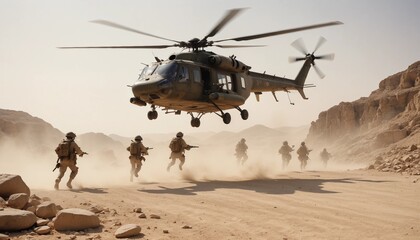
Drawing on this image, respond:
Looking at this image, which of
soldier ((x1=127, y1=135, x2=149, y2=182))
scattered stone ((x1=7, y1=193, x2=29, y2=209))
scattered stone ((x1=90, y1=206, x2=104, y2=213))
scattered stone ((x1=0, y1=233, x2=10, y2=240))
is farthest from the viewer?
soldier ((x1=127, y1=135, x2=149, y2=182))

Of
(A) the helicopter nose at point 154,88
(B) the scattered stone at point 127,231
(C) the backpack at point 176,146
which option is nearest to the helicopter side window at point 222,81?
(A) the helicopter nose at point 154,88

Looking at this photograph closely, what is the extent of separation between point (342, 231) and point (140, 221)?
9.31 feet

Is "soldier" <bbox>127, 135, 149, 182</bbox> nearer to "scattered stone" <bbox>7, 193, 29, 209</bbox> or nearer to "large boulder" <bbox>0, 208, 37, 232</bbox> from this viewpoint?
"scattered stone" <bbox>7, 193, 29, 209</bbox>

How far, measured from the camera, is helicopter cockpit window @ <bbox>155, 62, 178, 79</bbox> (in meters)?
10.2

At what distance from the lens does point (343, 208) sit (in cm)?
628

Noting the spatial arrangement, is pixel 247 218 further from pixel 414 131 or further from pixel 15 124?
pixel 15 124

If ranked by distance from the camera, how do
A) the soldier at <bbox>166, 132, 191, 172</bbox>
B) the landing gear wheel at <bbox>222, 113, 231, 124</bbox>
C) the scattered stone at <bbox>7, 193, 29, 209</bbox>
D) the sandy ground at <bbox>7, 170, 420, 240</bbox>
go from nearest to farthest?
the sandy ground at <bbox>7, 170, 420, 240</bbox> → the scattered stone at <bbox>7, 193, 29, 209</bbox> → the landing gear wheel at <bbox>222, 113, 231, 124</bbox> → the soldier at <bbox>166, 132, 191, 172</bbox>

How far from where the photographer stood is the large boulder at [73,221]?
15.5 feet

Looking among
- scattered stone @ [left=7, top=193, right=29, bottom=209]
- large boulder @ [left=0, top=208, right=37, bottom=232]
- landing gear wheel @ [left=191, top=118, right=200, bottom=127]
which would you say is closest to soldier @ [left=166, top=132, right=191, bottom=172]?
landing gear wheel @ [left=191, top=118, right=200, bottom=127]

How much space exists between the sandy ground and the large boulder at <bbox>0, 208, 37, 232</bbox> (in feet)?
0.70

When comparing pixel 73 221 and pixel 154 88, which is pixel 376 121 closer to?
pixel 154 88

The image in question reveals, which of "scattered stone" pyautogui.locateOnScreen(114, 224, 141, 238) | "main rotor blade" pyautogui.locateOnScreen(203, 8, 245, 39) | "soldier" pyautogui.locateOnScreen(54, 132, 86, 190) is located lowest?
"scattered stone" pyautogui.locateOnScreen(114, 224, 141, 238)

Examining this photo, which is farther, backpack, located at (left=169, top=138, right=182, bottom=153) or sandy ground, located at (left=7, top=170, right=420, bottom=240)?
backpack, located at (left=169, top=138, right=182, bottom=153)

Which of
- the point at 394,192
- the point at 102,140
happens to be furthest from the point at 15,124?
the point at 394,192
